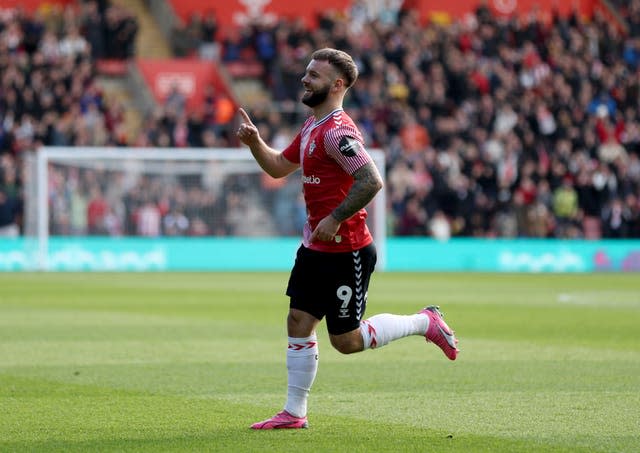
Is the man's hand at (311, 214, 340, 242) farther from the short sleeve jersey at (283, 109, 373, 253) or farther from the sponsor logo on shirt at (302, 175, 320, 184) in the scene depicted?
the sponsor logo on shirt at (302, 175, 320, 184)

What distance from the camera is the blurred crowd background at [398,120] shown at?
99.8 feet

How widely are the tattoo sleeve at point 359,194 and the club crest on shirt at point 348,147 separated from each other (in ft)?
0.41

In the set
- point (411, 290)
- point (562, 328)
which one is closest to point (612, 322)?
point (562, 328)

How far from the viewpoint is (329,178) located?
24.7ft

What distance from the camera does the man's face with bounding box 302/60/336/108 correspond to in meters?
7.52

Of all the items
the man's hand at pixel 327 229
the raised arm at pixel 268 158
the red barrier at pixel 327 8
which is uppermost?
the red barrier at pixel 327 8

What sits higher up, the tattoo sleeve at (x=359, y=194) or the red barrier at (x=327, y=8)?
the red barrier at (x=327, y=8)

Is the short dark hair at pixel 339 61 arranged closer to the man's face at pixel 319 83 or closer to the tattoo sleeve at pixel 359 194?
the man's face at pixel 319 83

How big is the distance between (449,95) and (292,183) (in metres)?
6.00

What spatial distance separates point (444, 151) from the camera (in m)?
33.9

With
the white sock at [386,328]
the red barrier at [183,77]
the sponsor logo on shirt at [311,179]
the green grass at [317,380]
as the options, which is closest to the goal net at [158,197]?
the red barrier at [183,77]

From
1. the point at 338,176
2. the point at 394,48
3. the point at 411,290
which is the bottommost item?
the point at 411,290

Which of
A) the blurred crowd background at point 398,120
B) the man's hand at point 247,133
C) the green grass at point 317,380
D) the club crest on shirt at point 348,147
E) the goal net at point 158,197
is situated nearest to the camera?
the green grass at point 317,380

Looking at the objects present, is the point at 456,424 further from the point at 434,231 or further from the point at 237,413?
the point at 434,231
